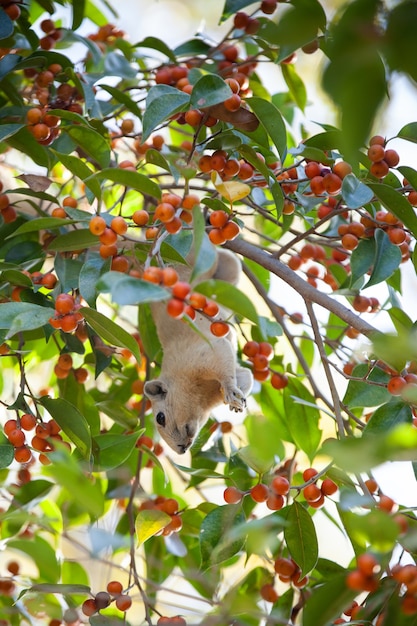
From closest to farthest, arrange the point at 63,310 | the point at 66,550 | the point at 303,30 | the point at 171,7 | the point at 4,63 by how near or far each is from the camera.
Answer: the point at 303,30
the point at 63,310
the point at 4,63
the point at 66,550
the point at 171,7

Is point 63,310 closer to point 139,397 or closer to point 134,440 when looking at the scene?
point 134,440

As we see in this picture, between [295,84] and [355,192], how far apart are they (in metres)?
0.64

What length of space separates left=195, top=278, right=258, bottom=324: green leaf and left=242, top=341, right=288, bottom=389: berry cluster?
0.73 m

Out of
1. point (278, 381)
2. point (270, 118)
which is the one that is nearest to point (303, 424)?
point (278, 381)

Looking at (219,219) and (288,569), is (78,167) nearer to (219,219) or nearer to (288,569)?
(219,219)

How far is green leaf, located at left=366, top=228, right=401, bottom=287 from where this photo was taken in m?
1.37

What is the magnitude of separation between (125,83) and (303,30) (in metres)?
1.35

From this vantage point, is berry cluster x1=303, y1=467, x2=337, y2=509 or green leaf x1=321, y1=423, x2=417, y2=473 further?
berry cluster x1=303, y1=467, x2=337, y2=509

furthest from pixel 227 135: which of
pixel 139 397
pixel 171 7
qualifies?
pixel 171 7

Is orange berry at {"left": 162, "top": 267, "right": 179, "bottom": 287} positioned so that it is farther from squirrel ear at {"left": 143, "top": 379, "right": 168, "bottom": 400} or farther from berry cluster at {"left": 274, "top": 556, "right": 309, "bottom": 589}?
squirrel ear at {"left": 143, "top": 379, "right": 168, "bottom": 400}

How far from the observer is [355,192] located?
1.35m

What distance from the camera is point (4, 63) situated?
4.99ft

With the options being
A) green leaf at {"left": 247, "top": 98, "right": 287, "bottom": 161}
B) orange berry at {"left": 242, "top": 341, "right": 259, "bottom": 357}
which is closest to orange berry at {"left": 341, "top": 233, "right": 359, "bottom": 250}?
green leaf at {"left": 247, "top": 98, "right": 287, "bottom": 161}

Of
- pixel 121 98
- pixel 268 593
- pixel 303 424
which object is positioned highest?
pixel 121 98
